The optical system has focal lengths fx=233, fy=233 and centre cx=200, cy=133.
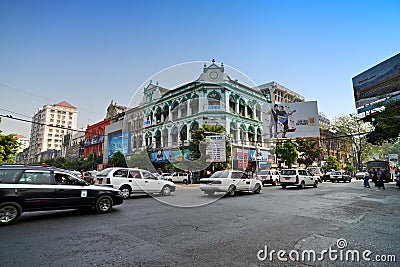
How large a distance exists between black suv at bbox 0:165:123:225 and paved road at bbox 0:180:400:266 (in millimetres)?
412

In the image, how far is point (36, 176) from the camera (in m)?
7.09

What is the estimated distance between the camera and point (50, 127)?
117062 millimetres

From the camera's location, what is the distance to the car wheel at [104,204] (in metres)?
8.08

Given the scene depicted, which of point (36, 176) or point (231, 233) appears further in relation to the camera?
point (36, 176)

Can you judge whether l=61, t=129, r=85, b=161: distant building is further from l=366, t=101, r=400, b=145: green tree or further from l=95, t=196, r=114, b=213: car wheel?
l=366, t=101, r=400, b=145: green tree

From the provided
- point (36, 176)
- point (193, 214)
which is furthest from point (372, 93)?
point (36, 176)

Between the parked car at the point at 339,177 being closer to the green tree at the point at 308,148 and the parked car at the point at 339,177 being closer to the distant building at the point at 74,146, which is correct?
the green tree at the point at 308,148

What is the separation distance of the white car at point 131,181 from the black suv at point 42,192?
11.3ft

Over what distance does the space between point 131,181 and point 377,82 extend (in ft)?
96.2

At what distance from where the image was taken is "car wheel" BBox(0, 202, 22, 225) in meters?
6.26

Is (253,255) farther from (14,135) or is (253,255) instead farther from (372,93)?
(372,93)

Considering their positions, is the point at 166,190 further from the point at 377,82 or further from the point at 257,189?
the point at 377,82

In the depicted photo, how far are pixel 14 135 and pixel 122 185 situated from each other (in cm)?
1825

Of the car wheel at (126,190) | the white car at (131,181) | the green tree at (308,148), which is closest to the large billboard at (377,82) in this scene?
the green tree at (308,148)
